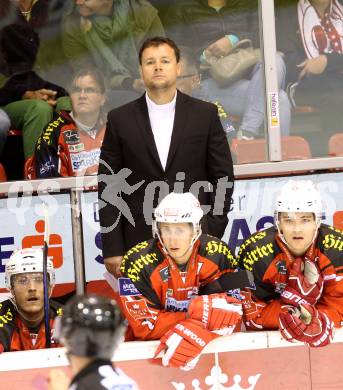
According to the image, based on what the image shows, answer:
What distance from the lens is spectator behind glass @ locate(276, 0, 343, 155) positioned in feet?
20.2

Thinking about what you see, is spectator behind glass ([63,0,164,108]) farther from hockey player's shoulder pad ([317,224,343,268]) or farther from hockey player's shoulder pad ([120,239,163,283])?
hockey player's shoulder pad ([317,224,343,268])

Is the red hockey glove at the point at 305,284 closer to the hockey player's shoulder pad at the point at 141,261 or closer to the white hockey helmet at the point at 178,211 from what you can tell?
the white hockey helmet at the point at 178,211

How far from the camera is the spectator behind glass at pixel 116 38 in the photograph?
6.09m

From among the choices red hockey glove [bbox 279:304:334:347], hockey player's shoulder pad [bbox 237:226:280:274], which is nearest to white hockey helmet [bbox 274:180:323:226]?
hockey player's shoulder pad [bbox 237:226:280:274]

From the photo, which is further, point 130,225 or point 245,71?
point 245,71

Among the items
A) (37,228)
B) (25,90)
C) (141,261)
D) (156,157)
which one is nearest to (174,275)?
(141,261)

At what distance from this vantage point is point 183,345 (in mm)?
4281

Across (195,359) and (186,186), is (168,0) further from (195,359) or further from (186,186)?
(195,359)

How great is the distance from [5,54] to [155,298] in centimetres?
208

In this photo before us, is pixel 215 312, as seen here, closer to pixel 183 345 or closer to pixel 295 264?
pixel 183 345

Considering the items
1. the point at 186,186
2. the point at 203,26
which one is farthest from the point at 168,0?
the point at 186,186

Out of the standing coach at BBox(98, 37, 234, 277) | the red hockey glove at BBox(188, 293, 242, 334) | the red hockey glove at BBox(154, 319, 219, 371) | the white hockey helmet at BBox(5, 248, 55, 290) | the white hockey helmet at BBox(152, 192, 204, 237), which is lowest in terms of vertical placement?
the red hockey glove at BBox(154, 319, 219, 371)

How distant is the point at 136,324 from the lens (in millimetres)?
4512

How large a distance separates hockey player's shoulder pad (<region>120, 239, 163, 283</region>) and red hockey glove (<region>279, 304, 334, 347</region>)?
1.99 ft
